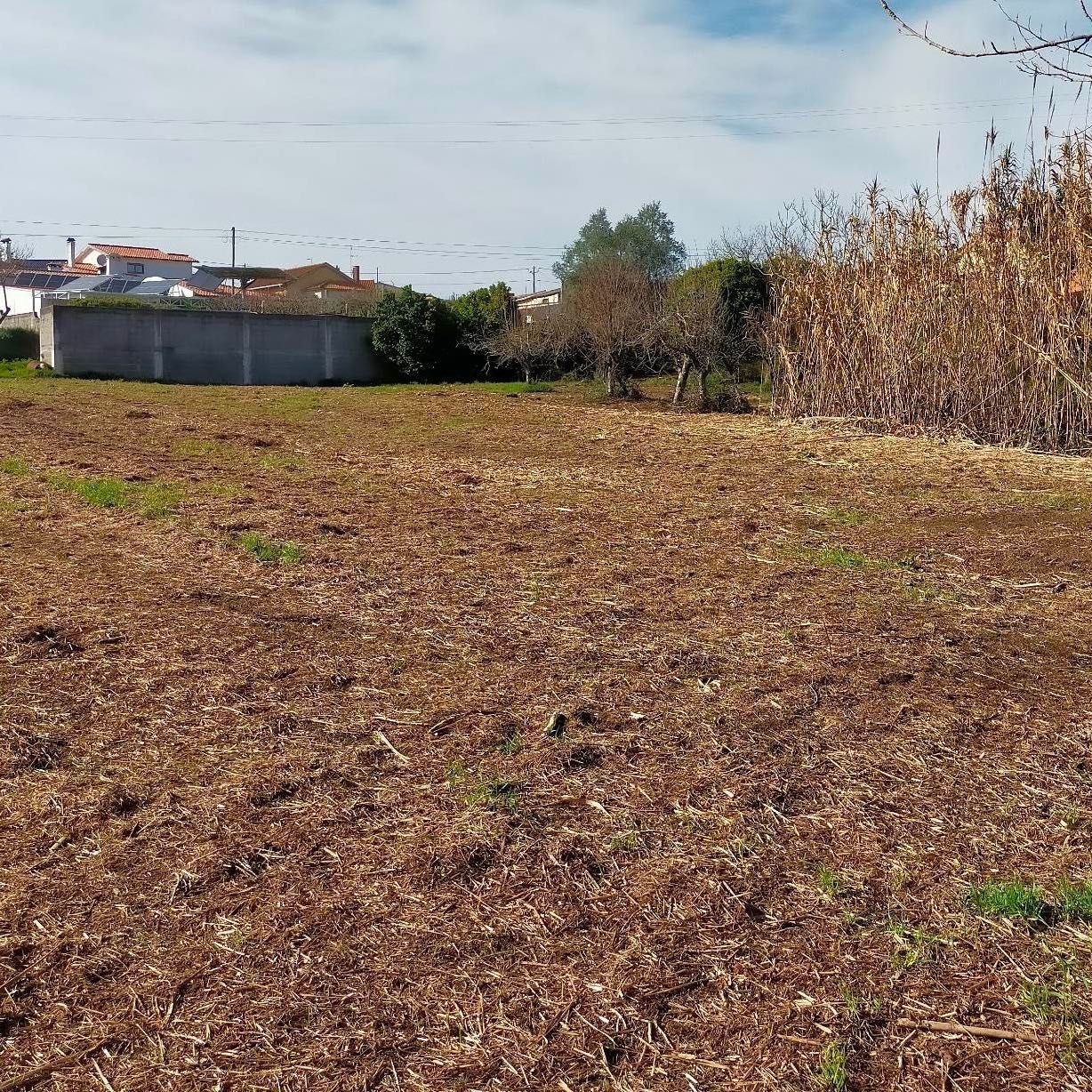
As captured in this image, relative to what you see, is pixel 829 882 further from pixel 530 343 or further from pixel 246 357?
pixel 246 357

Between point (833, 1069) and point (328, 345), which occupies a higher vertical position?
point (328, 345)

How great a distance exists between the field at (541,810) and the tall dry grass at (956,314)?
489 cm

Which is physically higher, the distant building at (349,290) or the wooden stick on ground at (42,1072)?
the distant building at (349,290)

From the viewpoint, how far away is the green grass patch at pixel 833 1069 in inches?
70.9

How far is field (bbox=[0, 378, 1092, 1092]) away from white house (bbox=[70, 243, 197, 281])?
231ft

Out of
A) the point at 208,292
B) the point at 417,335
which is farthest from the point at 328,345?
the point at 208,292

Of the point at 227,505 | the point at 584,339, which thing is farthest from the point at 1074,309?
the point at 584,339

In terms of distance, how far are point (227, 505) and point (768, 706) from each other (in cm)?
447

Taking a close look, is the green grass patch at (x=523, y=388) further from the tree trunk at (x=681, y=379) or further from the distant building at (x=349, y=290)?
the distant building at (x=349, y=290)

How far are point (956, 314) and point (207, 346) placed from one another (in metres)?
17.6

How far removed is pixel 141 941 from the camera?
2168 millimetres

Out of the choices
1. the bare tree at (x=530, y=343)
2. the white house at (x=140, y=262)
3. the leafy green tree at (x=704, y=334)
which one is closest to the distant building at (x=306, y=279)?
the white house at (x=140, y=262)

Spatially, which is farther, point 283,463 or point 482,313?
point 482,313

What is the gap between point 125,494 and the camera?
722 centimetres
